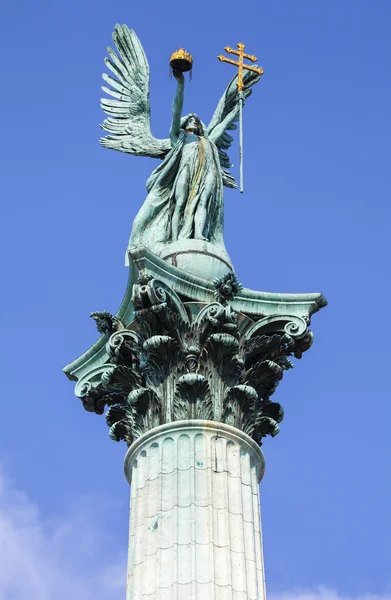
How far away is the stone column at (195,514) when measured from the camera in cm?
2053

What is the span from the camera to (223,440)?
22.5m

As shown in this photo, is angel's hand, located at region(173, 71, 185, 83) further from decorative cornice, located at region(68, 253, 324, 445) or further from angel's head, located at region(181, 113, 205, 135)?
decorative cornice, located at region(68, 253, 324, 445)

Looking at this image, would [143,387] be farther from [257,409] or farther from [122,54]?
[122,54]

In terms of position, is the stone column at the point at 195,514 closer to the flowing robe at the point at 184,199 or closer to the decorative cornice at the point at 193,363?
the decorative cornice at the point at 193,363

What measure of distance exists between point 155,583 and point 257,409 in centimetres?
445

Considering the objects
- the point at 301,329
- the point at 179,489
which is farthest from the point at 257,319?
the point at 179,489

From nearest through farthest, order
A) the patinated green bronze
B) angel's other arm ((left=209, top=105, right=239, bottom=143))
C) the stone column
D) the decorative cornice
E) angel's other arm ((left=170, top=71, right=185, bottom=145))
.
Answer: the stone column, the decorative cornice, the patinated green bronze, angel's other arm ((left=170, top=71, right=185, bottom=145)), angel's other arm ((left=209, top=105, right=239, bottom=143))

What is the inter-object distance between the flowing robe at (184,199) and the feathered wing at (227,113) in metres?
Result: 1.31

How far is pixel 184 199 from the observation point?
2716 centimetres

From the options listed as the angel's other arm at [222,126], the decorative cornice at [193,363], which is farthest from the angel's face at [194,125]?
the decorative cornice at [193,363]

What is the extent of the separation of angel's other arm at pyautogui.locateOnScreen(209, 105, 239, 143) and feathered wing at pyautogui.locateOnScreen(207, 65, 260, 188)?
0.26ft

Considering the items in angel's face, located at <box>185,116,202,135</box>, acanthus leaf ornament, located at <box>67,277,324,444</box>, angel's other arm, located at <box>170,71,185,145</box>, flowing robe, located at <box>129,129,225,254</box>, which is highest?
angel's face, located at <box>185,116,202,135</box>

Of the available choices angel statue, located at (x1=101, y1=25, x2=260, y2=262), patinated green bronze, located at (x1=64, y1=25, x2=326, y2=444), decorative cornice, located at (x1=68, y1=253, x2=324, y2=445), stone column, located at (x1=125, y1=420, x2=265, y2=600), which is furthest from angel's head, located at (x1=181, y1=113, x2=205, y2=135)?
stone column, located at (x1=125, y1=420, x2=265, y2=600)

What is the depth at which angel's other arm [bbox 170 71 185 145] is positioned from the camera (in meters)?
26.2
